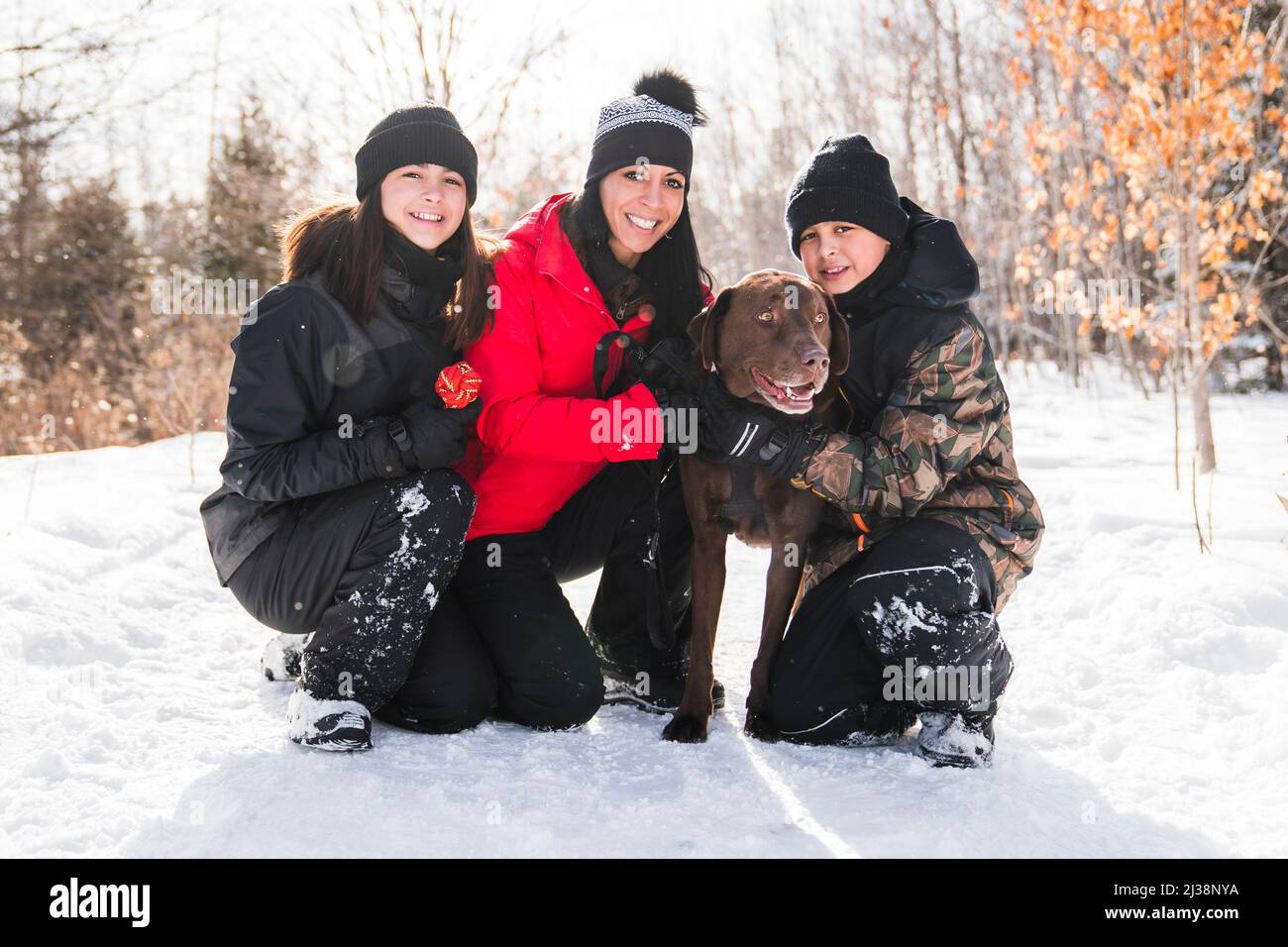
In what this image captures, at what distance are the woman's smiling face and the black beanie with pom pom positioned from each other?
29 millimetres

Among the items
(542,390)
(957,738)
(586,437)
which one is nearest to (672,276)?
(542,390)

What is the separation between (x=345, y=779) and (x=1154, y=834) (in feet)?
5.70

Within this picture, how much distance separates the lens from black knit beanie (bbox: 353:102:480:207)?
8.98ft

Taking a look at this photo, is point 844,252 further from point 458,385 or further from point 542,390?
point 458,385

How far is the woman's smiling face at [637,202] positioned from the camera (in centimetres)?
287

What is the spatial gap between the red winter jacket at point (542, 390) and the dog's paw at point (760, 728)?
2.63ft

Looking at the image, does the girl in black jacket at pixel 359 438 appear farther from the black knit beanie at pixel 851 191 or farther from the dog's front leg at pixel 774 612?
the black knit beanie at pixel 851 191

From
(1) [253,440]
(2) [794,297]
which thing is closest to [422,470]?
(1) [253,440]

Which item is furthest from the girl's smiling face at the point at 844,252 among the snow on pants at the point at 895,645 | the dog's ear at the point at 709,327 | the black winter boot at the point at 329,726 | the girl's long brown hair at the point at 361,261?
the black winter boot at the point at 329,726

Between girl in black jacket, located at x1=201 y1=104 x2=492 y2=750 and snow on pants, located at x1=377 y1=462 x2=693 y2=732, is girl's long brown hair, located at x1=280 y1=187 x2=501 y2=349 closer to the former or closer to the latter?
girl in black jacket, located at x1=201 y1=104 x2=492 y2=750

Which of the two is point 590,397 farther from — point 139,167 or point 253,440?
point 139,167

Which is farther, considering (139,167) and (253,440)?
(139,167)

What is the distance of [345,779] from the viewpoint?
2.13m

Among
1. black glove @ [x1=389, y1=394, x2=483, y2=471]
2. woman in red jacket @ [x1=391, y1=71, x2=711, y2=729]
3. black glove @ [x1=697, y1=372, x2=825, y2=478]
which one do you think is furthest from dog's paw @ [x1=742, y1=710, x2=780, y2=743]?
black glove @ [x1=389, y1=394, x2=483, y2=471]
